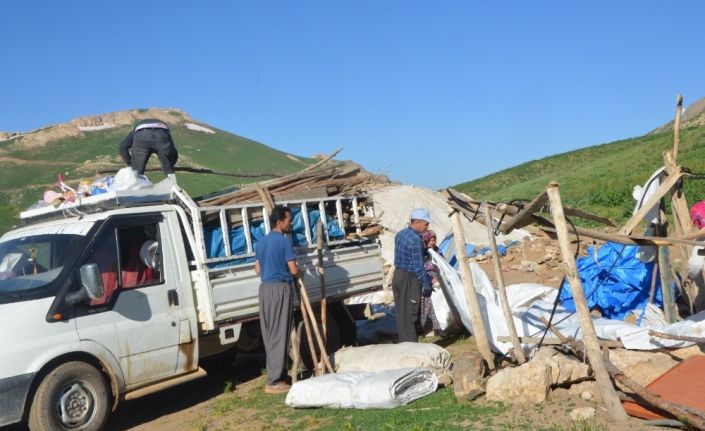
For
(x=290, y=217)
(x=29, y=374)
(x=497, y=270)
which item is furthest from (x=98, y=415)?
(x=497, y=270)

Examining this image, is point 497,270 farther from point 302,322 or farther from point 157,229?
point 157,229

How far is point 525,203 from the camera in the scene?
20.0 feet

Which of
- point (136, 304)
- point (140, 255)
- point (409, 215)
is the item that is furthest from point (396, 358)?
point (409, 215)

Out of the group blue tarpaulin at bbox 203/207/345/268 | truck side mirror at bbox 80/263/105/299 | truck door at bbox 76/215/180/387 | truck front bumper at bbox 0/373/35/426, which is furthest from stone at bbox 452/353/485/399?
truck front bumper at bbox 0/373/35/426

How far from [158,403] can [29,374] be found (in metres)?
2.28

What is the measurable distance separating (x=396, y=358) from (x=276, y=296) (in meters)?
1.41

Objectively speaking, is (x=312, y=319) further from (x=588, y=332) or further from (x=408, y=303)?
(x=588, y=332)

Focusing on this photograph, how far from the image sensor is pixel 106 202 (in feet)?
22.4

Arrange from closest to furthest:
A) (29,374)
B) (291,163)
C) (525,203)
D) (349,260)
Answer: (29,374)
(525,203)
(349,260)
(291,163)

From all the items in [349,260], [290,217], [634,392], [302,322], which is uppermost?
[290,217]

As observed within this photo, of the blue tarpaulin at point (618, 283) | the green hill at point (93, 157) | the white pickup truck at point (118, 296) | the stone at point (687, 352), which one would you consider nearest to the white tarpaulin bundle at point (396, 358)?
the white pickup truck at point (118, 296)

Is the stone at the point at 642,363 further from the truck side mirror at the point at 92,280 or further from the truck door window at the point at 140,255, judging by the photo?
the truck side mirror at the point at 92,280

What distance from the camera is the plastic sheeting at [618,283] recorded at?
28.1 feet

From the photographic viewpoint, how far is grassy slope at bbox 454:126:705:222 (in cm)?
2527
